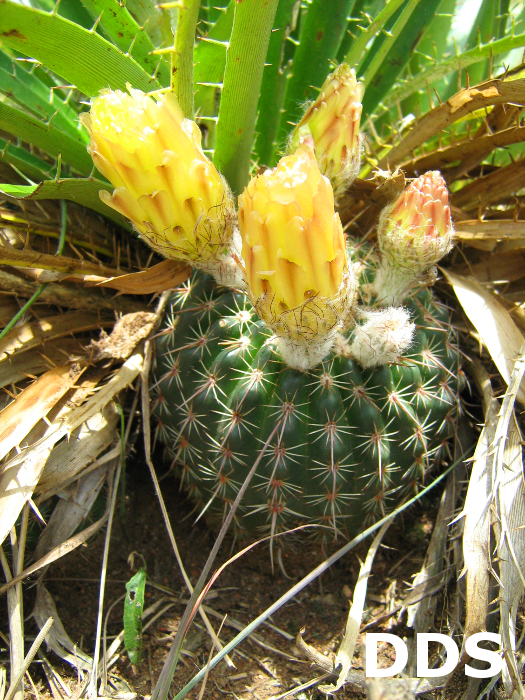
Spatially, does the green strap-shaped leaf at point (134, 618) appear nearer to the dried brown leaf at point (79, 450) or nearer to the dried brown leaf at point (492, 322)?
the dried brown leaf at point (79, 450)

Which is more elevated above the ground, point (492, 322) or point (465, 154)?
point (465, 154)

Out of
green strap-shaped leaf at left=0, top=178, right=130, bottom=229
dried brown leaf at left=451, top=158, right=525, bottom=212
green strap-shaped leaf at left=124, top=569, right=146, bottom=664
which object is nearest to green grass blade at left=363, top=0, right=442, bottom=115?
dried brown leaf at left=451, top=158, right=525, bottom=212

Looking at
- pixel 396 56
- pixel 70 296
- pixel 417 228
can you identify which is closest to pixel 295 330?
pixel 417 228

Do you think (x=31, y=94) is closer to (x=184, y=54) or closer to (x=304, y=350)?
(x=184, y=54)

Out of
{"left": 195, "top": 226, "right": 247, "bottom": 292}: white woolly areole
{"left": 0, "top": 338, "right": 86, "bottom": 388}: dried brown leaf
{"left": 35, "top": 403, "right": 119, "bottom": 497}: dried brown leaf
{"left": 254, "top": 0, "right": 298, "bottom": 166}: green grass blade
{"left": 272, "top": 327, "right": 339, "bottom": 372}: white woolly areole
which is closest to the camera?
{"left": 272, "top": 327, "right": 339, "bottom": 372}: white woolly areole

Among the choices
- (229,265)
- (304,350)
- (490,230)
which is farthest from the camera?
(490,230)

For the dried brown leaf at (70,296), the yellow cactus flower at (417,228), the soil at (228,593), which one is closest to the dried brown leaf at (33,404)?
the dried brown leaf at (70,296)

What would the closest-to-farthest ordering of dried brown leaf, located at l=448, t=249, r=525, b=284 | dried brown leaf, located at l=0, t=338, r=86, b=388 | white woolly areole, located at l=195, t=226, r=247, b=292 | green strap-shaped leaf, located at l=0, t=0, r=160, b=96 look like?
green strap-shaped leaf, located at l=0, t=0, r=160, b=96 < white woolly areole, located at l=195, t=226, r=247, b=292 < dried brown leaf, located at l=0, t=338, r=86, b=388 < dried brown leaf, located at l=448, t=249, r=525, b=284

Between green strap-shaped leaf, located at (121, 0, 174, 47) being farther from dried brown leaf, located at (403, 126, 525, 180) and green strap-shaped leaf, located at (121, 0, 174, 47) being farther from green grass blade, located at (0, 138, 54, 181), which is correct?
dried brown leaf, located at (403, 126, 525, 180)
